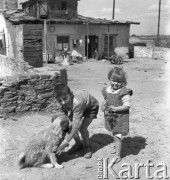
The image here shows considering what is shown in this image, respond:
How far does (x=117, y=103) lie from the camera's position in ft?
12.3

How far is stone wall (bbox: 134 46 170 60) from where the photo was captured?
21545 millimetres

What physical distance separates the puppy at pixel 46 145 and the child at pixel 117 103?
64cm

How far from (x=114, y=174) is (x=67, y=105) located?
3.71 feet

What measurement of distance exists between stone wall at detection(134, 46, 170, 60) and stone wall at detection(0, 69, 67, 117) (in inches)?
666

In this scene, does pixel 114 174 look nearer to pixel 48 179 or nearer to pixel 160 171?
pixel 160 171

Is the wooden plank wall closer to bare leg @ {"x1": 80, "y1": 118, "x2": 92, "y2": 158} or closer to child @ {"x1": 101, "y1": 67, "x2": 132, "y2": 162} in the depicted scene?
bare leg @ {"x1": 80, "y1": 118, "x2": 92, "y2": 158}

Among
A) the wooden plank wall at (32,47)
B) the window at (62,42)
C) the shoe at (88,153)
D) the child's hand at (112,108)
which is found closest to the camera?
the child's hand at (112,108)

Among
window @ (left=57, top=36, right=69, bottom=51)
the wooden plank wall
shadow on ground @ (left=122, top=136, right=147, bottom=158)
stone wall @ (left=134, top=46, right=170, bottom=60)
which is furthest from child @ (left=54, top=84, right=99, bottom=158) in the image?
stone wall @ (left=134, top=46, right=170, bottom=60)

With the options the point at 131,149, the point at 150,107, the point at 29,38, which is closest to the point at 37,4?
the point at 29,38

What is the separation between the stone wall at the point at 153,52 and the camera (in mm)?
21545

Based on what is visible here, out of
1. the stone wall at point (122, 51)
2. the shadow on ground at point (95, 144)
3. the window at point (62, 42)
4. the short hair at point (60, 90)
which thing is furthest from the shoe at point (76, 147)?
the stone wall at point (122, 51)

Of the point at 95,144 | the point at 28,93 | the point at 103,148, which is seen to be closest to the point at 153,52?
the point at 28,93

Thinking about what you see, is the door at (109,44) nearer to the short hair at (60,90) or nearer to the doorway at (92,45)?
the doorway at (92,45)

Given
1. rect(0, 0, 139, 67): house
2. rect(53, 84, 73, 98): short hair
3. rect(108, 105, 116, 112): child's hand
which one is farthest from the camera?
rect(0, 0, 139, 67): house
